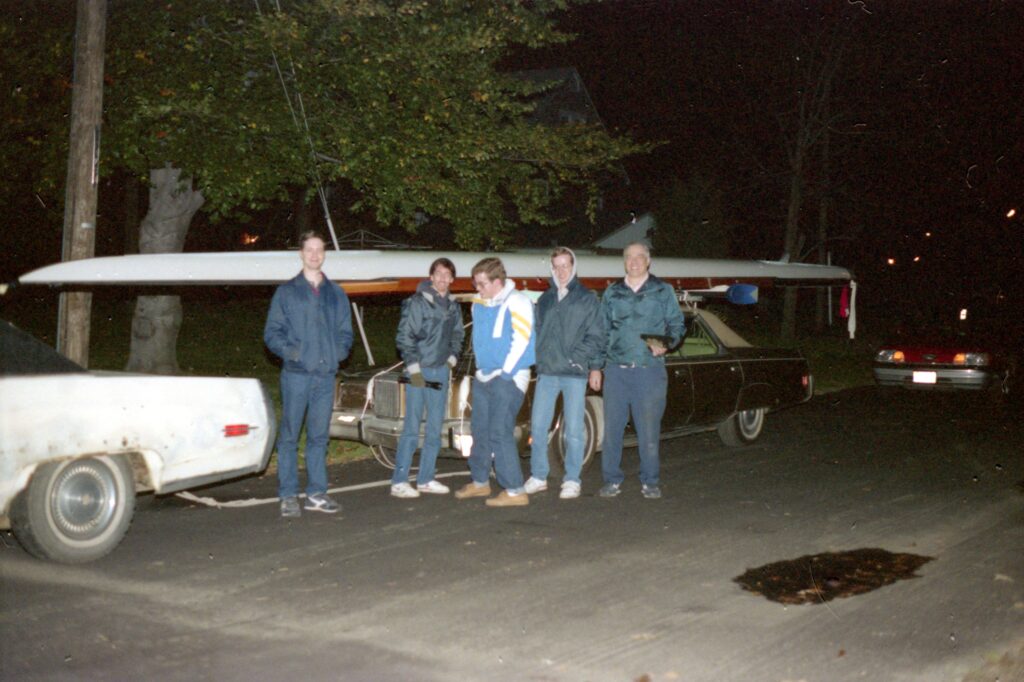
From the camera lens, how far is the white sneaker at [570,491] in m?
8.38

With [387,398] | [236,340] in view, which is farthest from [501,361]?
[236,340]

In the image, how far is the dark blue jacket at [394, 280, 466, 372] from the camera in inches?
318

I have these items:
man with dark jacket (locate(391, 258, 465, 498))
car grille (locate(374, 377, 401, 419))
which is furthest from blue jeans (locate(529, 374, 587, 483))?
car grille (locate(374, 377, 401, 419))

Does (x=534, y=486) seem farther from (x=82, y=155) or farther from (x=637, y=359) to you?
(x=82, y=155)

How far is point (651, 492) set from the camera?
8516mm

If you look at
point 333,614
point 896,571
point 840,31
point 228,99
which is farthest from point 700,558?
point 840,31

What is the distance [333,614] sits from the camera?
533 cm

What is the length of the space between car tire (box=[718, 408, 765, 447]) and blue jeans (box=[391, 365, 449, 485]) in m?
3.97

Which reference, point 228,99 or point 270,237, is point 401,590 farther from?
point 270,237

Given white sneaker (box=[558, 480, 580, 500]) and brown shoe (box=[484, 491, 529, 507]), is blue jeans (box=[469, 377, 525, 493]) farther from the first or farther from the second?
white sneaker (box=[558, 480, 580, 500])

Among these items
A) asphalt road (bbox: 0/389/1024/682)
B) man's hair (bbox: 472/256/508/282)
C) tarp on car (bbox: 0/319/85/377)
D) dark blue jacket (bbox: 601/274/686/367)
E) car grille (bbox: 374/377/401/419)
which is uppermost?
man's hair (bbox: 472/256/508/282)

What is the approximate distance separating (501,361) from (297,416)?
5.18 ft

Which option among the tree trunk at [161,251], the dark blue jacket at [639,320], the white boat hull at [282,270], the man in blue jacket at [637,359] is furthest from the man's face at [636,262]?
the tree trunk at [161,251]

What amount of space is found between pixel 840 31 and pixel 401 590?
101ft
